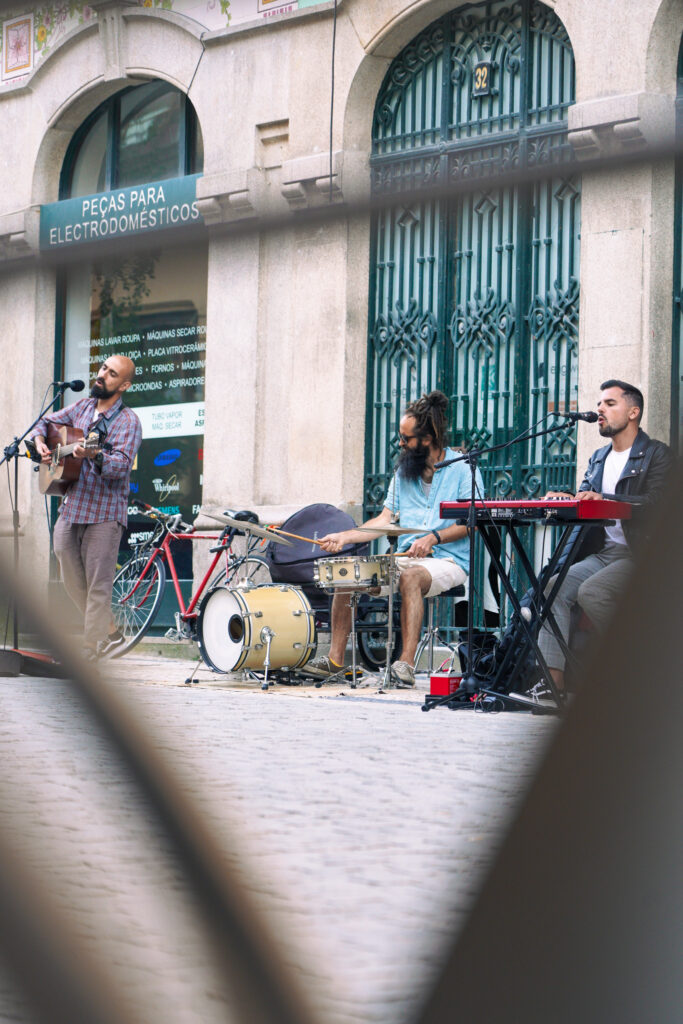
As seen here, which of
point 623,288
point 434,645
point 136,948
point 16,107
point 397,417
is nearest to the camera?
point 136,948

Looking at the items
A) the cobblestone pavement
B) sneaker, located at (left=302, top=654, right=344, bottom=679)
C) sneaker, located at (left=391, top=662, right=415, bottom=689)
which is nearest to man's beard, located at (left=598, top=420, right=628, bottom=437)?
the cobblestone pavement

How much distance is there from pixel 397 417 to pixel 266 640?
8.67ft

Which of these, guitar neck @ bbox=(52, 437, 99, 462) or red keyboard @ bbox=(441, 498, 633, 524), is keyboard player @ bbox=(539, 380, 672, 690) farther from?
guitar neck @ bbox=(52, 437, 99, 462)

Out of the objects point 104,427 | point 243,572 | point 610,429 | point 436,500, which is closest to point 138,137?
point 104,427

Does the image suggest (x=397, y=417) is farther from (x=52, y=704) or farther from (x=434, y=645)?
(x=52, y=704)

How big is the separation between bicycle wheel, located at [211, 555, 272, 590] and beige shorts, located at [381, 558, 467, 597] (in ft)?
3.65

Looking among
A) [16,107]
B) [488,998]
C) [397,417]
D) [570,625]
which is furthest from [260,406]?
[488,998]

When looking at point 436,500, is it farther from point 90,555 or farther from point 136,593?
point 136,593

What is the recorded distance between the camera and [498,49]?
8234 millimetres

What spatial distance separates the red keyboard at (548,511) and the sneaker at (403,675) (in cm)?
140

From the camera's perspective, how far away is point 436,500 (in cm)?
717

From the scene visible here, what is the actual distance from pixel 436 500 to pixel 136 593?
2472 mm

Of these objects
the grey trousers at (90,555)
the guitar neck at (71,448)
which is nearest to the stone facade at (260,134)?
the guitar neck at (71,448)

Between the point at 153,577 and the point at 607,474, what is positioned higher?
the point at 607,474
